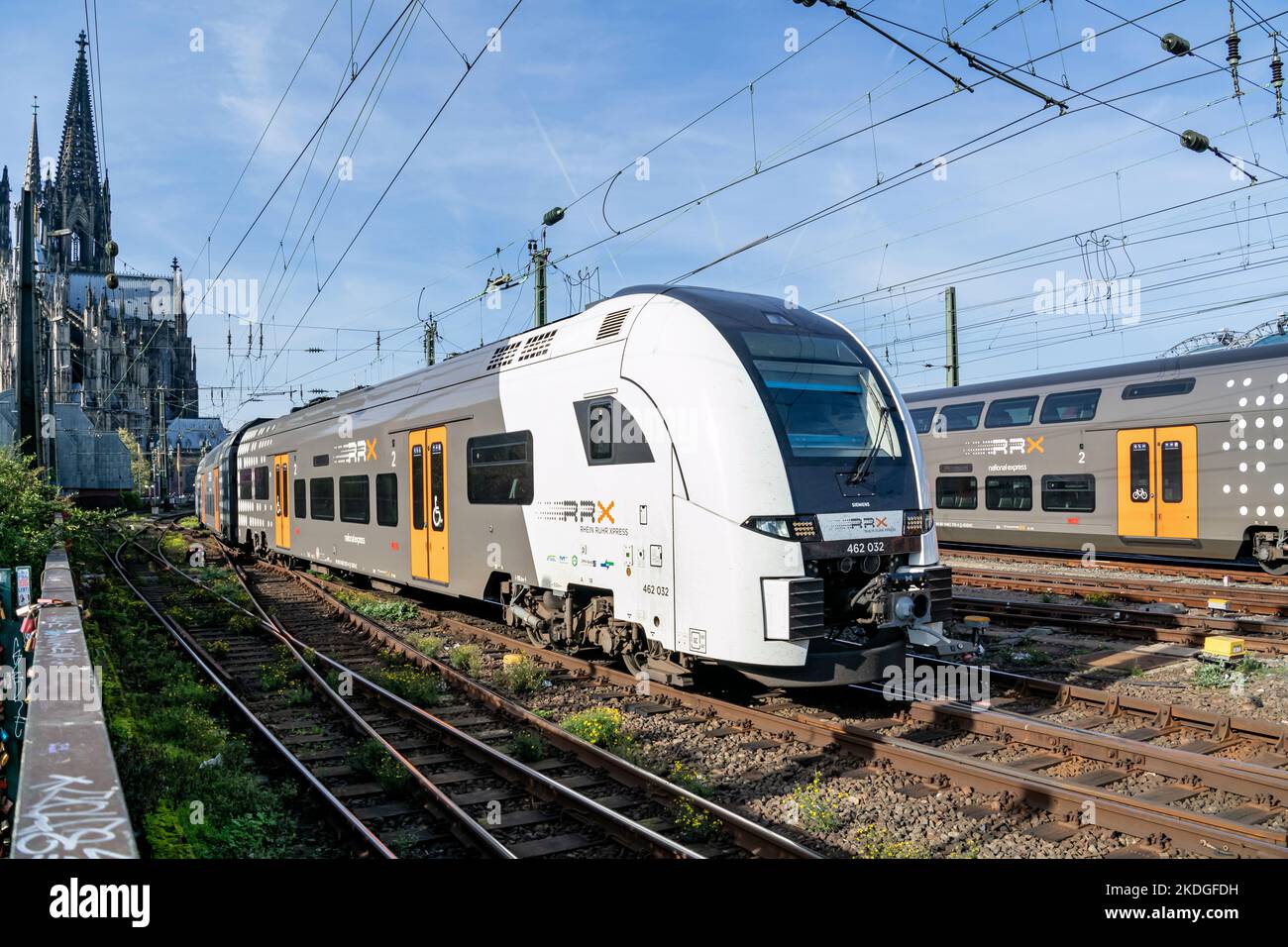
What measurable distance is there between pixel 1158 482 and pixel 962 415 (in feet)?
16.9

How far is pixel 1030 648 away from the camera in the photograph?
10828mm

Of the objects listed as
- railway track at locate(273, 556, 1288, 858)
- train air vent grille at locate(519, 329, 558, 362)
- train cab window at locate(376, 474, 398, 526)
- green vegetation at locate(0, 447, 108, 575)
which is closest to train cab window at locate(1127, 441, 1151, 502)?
railway track at locate(273, 556, 1288, 858)

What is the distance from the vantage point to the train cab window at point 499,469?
10.3 m

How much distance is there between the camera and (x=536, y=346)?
1048 centimetres

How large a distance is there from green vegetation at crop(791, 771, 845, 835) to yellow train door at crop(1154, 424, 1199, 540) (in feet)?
42.7

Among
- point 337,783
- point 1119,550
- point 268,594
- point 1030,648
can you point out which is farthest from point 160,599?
point 1119,550

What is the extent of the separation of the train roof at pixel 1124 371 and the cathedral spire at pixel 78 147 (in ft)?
314

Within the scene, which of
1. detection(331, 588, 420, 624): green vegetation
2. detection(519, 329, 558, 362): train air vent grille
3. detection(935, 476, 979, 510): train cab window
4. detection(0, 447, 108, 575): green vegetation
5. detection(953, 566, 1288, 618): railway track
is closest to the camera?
detection(519, 329, 558, 362): train air vent grille

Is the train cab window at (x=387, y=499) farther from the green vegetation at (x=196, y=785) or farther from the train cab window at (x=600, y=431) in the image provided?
the train cab window at (x=600, y=431)

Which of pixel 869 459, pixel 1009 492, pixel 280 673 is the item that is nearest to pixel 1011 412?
pixel 1009 492

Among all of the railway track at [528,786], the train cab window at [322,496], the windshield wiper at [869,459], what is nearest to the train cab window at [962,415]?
the windshield wiper at [869,459]

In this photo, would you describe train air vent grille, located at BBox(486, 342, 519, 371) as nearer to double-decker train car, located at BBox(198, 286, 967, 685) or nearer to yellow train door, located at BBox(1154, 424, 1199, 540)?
double-decker train car, located at BBox(198, 286, 967, 685)

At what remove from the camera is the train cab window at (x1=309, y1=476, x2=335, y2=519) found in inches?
688
